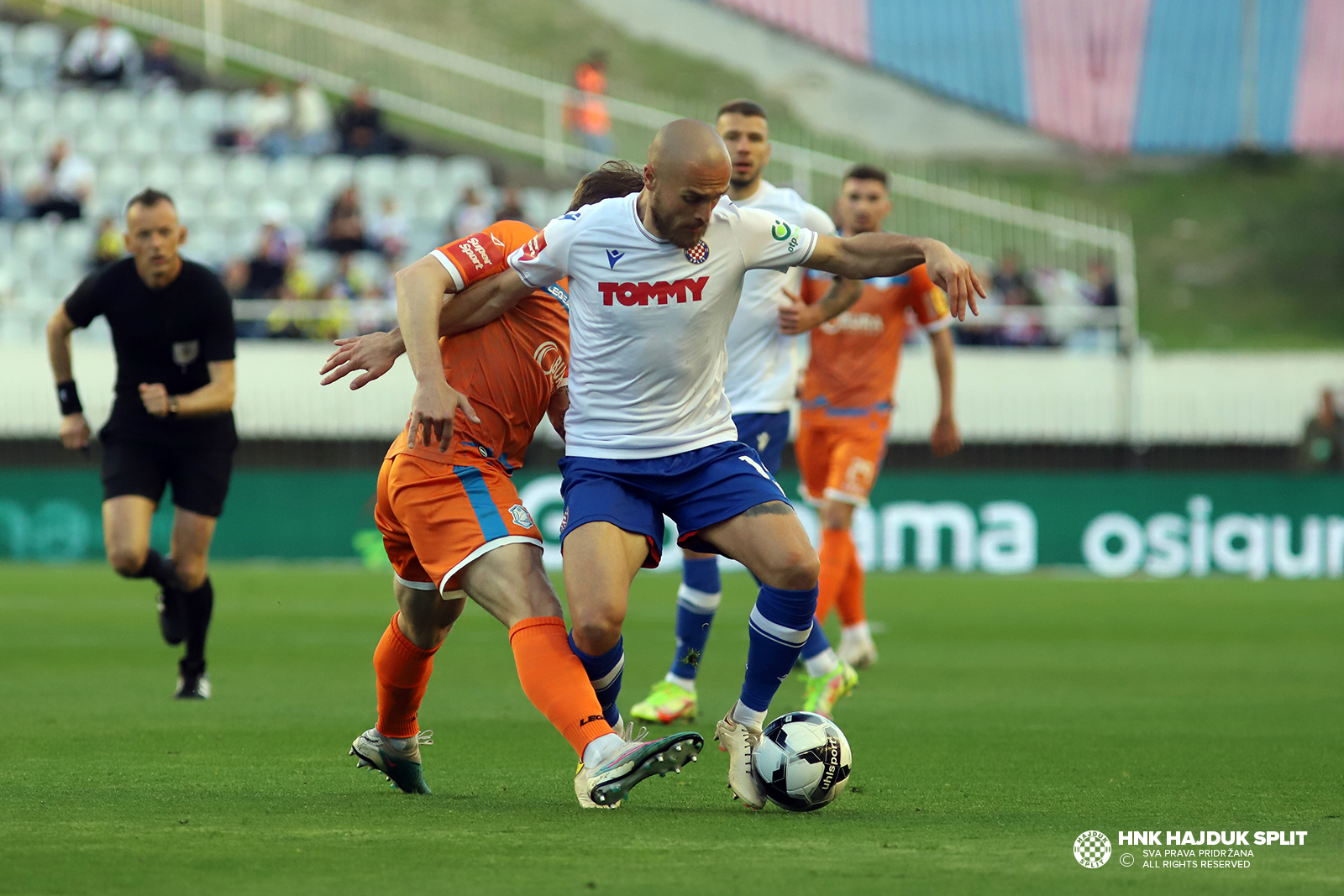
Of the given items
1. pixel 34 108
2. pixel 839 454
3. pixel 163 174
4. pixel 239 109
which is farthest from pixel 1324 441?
pixel 34 108

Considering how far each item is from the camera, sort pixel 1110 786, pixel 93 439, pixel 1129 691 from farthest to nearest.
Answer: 1. pixel 93 439
2. pixel 1129 691
3. pixel 1110 786

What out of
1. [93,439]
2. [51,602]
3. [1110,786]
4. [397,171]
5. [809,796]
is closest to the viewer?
[809,796]

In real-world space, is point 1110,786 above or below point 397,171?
below

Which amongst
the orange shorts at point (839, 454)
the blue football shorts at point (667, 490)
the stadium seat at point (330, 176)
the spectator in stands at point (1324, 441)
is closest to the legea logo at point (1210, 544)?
the spectator in stands at point (1324, 441)

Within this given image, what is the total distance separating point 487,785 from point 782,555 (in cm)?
133

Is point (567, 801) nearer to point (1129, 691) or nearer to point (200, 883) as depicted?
point (200, 883)

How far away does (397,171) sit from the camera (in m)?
26.0

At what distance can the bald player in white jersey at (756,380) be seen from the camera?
8102 mm

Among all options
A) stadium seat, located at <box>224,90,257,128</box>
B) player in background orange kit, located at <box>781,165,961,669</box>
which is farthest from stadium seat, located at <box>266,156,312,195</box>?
player in background orange kit, located at <box>781,165,961,669</box>

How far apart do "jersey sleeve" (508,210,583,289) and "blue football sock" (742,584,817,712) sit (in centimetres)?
121

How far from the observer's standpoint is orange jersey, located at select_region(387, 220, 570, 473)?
18.6ft

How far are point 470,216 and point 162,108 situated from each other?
5.57 metres

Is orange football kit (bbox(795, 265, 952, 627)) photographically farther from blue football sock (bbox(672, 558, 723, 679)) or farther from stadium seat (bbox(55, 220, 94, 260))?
stadium seat (bbox(55, 220, 94, 260))

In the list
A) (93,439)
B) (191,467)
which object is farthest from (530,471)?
(191,467)
